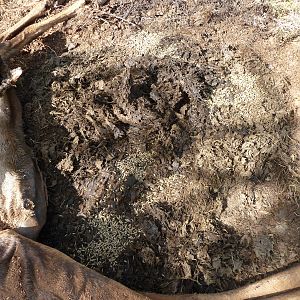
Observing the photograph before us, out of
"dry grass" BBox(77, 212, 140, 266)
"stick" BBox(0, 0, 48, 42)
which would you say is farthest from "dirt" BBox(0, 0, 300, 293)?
"stick" BBox(0, 0, 48, 42)

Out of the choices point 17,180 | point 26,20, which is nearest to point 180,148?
point 17,180

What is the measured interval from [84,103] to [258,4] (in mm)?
1650

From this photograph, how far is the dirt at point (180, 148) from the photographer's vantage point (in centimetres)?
339

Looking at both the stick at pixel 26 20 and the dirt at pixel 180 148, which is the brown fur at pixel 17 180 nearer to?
the dirt at pixel 180 148

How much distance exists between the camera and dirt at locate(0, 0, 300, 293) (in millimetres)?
3393

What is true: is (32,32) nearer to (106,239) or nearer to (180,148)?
(180,148)

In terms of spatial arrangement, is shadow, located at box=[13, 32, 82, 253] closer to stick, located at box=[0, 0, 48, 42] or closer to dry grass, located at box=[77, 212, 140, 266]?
dry grass, located at box=[77, 212, 140, 266]

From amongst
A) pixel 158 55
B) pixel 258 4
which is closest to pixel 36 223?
pixel 158 55

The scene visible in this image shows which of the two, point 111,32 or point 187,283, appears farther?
point 111,32

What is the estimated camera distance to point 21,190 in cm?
351

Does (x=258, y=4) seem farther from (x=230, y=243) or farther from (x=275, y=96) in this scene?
(x=230, y=243)

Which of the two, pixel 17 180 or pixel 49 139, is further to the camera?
pixel 49 139

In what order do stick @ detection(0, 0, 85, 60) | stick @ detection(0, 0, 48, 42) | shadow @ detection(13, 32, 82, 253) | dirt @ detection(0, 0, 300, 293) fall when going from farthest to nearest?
stick @ detection(0, 0, 48, 42) → stick @ detection(0, 0, 85, 60) → shadow @ detection(13, 32, 82, 253) → dirt @ detection(0, 0, 300, 293)

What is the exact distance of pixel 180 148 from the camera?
11.9 ft
